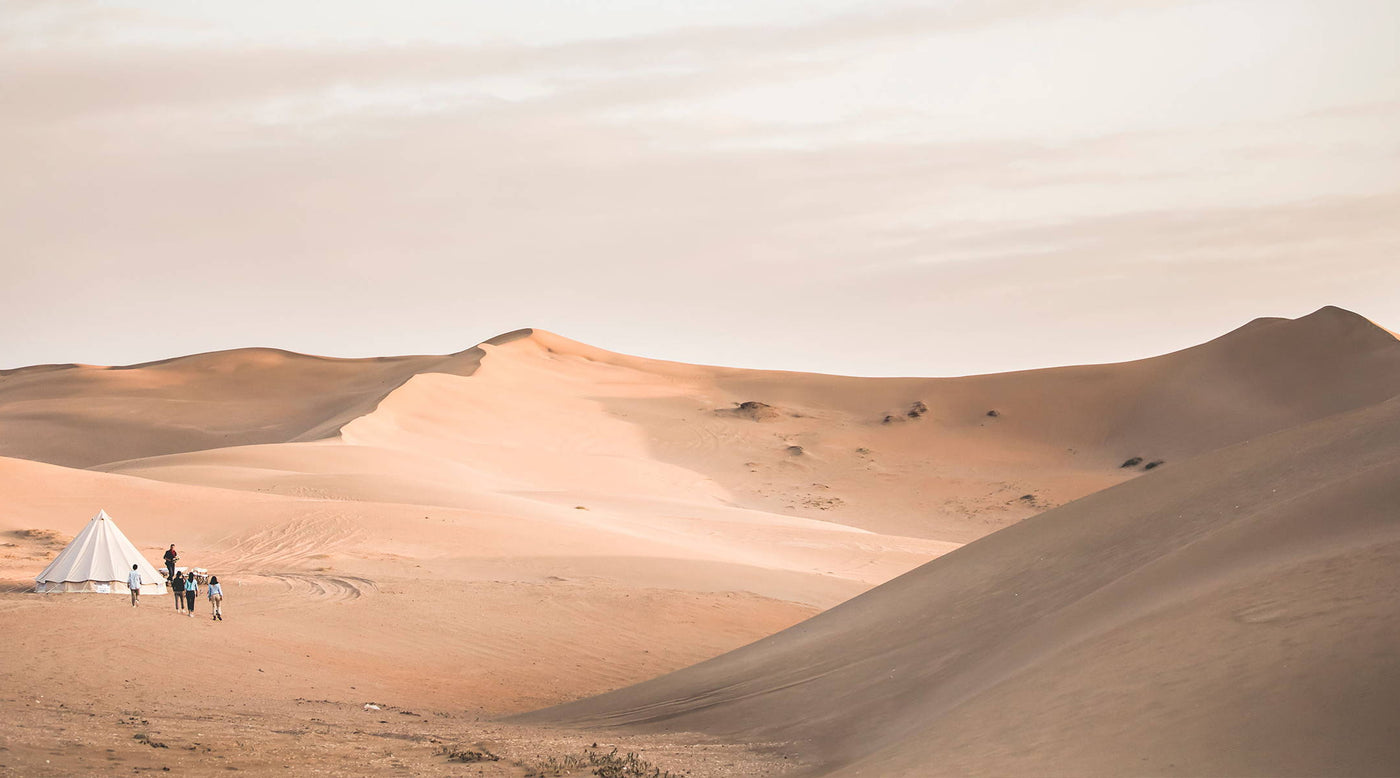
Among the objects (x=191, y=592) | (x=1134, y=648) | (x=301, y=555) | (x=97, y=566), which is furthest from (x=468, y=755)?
(x=301, y=555)

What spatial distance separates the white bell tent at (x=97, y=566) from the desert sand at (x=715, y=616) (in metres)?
0.60

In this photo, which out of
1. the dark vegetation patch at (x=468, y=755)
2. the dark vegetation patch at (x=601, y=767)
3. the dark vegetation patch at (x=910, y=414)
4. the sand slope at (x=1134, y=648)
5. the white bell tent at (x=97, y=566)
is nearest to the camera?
the sand slope at (x=1134, y=648)

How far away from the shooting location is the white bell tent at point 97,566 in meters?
20.9

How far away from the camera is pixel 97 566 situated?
69.6 feet

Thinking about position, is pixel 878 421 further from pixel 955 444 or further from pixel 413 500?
pixel 413 500

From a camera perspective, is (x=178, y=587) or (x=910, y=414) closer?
(x=178, y=587)

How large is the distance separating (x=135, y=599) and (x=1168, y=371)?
55458mm

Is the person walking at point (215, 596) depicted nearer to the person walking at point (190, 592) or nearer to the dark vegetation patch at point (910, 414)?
the person walking at point (190, 592)

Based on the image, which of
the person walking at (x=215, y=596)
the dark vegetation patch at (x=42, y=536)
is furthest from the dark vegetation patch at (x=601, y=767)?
the dark vegetation patch at (x=42, y=536)

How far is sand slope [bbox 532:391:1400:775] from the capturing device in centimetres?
682

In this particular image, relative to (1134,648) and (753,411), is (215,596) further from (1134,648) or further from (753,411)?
(753,411)

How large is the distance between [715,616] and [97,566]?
35.2 ft

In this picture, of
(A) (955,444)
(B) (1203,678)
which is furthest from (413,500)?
(A) (955,444)

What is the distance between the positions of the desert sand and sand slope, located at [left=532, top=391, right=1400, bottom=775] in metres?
0.03
